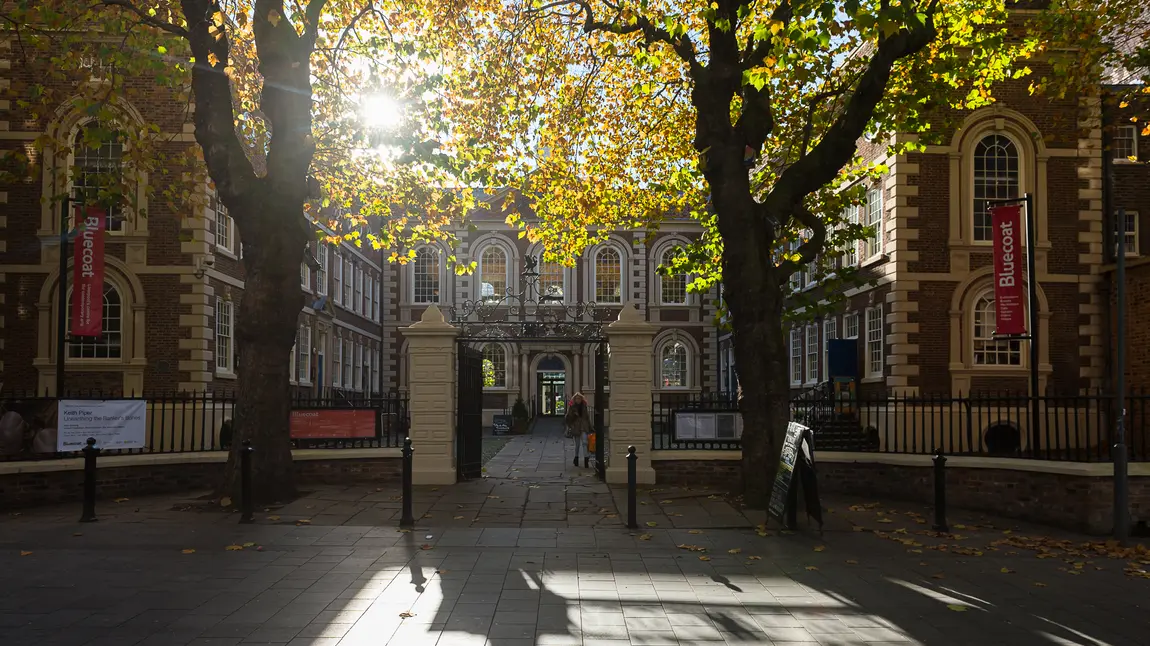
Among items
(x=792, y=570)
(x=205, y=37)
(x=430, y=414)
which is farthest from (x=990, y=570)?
(x=205, y=37)

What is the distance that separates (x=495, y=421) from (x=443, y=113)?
23030 mm

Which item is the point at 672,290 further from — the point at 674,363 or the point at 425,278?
the point at 425,278

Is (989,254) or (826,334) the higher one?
(989,254)

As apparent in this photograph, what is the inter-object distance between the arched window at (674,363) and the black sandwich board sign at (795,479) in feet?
117

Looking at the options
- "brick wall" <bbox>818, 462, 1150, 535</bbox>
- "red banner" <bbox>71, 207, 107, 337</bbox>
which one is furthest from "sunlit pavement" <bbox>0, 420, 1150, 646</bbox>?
"red banner" <bbox>71, 207, 107, 337</bbox>

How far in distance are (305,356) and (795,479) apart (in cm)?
2677

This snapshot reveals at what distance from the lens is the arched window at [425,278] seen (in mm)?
47875

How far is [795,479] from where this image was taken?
11625 mm

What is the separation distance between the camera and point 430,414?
55.1ft

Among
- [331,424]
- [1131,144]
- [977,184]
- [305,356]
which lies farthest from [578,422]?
[1131,144]

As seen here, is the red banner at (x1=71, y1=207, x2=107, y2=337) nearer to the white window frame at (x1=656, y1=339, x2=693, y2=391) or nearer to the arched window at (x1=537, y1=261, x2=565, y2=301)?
the arched window at (x1=537, y1=261, x2=565, y2=301)

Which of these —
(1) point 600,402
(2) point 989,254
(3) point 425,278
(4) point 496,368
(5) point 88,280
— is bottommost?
(1) point 600,402

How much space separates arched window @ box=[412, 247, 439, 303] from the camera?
47875 millimetres

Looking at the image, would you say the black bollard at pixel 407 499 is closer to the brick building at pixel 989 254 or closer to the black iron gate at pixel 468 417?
the black iron gate at pixel 468 417
